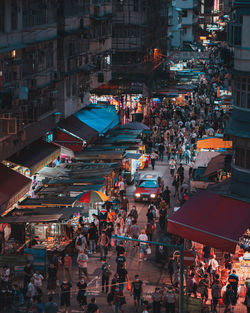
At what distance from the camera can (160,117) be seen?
7156cm

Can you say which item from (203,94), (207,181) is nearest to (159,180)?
(207,181)

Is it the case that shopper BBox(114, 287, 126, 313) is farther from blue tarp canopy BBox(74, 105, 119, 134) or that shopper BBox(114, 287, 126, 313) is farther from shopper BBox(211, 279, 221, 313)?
blue tarp canopy BBox(74, 105, 119, 134)

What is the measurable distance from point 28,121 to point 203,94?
58483 mm

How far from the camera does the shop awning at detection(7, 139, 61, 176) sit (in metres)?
36.2

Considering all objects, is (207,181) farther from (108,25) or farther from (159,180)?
(108,25)

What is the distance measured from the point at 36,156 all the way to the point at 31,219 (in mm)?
8549

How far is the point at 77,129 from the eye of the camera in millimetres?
46969

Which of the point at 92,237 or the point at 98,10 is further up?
the point at 98,10

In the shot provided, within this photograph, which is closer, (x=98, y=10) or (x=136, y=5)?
(x=98, y=10)

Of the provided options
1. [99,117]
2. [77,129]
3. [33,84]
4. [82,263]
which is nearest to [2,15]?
[33,84]

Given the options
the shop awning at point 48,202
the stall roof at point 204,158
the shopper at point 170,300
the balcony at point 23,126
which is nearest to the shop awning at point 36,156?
the balcony at point 23,126

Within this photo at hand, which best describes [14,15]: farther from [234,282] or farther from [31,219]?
[234,282]

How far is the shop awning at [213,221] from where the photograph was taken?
85.7 feet

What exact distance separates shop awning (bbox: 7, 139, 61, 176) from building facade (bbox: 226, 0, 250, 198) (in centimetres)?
1155
